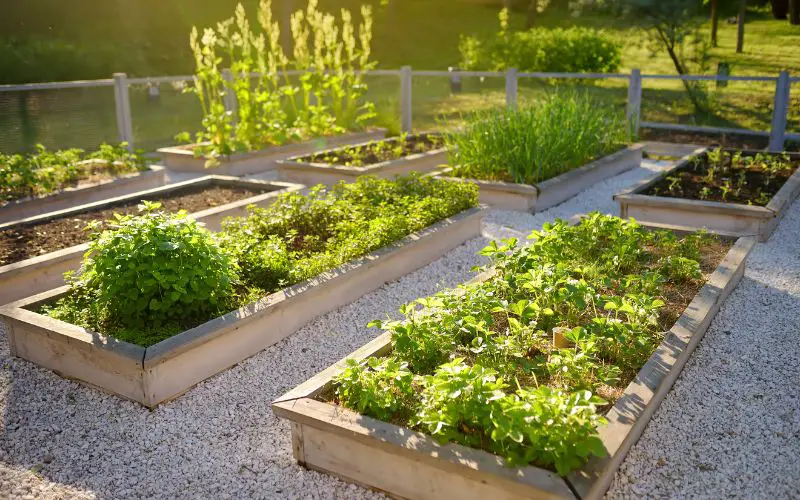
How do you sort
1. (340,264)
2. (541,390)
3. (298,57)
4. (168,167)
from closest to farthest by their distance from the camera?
1. (541,390)
2. (340,264)
3. (168,167)
4. (298,57)

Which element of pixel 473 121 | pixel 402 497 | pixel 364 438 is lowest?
pixel 402 497

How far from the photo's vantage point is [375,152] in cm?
915

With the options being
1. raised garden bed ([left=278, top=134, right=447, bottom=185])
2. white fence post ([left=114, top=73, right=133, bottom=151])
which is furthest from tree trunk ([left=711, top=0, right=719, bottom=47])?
white fence post ([left=114, top=73, right=133, bottom=151])

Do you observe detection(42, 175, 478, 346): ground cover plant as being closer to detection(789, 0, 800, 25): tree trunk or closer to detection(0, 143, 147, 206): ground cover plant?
detection(0, 143, 147, 206): ground cover plant

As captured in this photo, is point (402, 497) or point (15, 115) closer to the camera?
point (402, 497)

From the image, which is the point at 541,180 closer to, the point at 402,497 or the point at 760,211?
the point at 760,211

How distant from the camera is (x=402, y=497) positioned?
300cm

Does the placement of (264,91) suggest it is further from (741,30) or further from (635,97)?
(741,30)

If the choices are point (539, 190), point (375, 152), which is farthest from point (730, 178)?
point (375, 152)

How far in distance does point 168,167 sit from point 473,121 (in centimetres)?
407

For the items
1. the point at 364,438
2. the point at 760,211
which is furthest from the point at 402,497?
the point at 760,211

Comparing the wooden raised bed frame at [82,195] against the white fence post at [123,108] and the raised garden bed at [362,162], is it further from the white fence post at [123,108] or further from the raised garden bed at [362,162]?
the white fence post at [123,108]

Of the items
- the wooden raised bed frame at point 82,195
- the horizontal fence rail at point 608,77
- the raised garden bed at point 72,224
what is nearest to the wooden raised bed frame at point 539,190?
the horizontal fence rail at point 608,77

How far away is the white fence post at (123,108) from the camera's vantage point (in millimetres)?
9469
